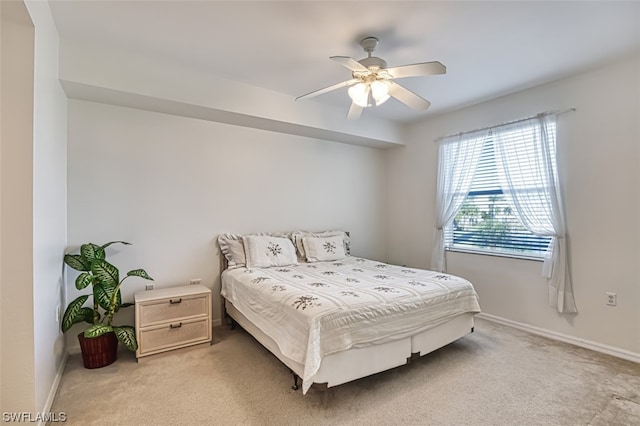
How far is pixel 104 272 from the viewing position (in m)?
2.58

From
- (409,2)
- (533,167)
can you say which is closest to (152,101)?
(409,2)

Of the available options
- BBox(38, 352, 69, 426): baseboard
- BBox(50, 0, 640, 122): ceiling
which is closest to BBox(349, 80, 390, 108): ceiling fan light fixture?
BBox(50, 0, 640, 122): ceiling

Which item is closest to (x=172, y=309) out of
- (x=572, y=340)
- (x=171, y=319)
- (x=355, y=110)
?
(x=171, y=319)

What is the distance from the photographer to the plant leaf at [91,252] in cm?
262

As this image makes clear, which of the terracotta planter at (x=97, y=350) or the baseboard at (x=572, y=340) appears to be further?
the baseboard at (x=572, y=340)

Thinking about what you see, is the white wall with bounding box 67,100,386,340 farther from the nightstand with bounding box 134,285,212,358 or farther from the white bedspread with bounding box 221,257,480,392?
the white bedspread with bounding box 221,257,480,392

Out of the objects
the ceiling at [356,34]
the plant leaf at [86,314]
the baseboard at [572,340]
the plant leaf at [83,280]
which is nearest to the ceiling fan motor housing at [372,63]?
the ceiling at [356,34]

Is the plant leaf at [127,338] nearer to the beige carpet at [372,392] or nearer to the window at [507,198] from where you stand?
the beige carpet at [372,392]

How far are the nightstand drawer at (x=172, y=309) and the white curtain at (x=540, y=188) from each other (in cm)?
350

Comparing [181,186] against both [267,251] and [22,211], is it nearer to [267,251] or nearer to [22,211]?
[267,251]

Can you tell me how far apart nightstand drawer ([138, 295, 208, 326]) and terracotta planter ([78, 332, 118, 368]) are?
284 millimetres

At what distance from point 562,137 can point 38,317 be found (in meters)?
4.58

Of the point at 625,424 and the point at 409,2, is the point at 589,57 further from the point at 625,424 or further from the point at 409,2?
the point at 625,424

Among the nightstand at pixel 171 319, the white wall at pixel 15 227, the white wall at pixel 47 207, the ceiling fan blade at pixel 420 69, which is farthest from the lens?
the nightstand at pixel 171 319
